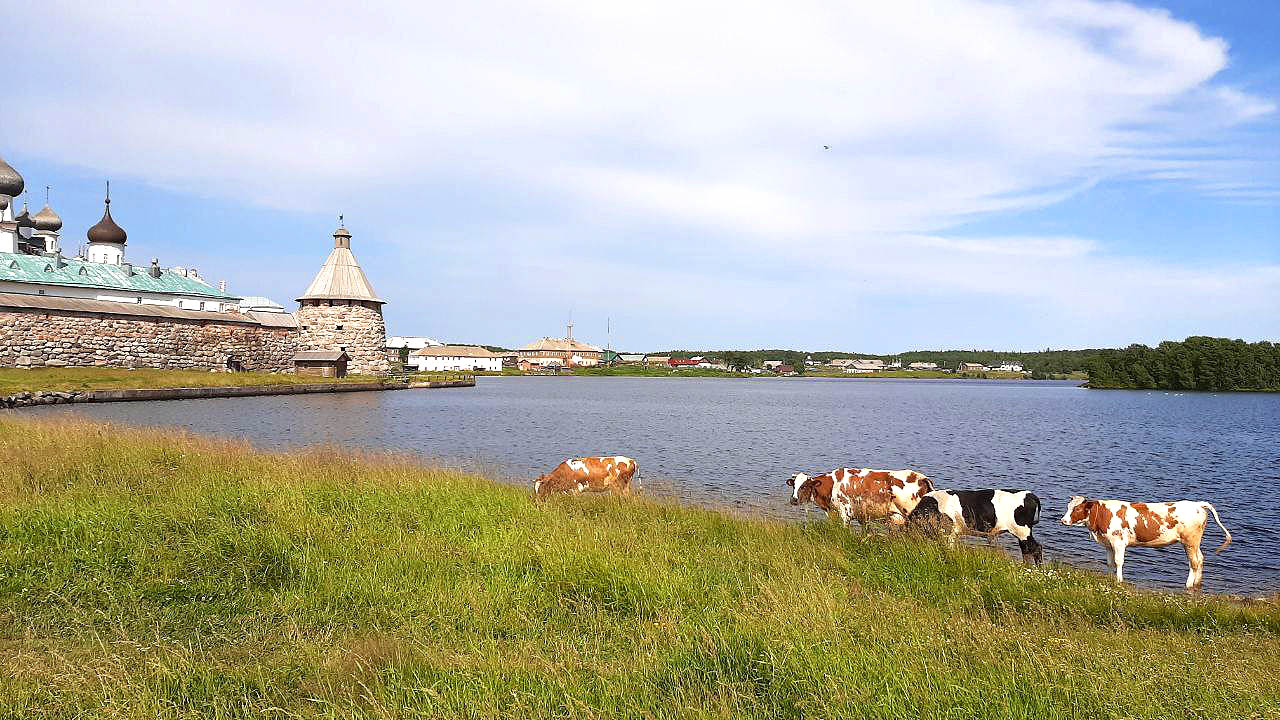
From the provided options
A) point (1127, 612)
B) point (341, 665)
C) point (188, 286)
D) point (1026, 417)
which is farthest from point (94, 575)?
point (188, 286)

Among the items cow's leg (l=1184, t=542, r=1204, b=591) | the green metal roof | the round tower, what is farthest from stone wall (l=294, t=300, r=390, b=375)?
cow's leg (l=1184, t=542, r=1204, b=591)

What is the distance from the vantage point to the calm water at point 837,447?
55.2 feet

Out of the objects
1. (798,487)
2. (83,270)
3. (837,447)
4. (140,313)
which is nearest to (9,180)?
(83,270)

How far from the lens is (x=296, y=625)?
6.24m

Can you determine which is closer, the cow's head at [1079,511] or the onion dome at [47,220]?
the cow's head at [1079,511]

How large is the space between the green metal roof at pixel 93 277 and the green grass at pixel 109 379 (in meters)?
11.8

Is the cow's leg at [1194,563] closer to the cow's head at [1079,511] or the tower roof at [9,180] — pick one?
the cow's head at [1079,511]

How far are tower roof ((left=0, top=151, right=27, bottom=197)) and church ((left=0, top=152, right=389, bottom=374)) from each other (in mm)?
91

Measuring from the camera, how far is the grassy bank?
181 inches

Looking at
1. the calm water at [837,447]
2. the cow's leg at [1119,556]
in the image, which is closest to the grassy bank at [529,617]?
the cow's leg at [1119,556]

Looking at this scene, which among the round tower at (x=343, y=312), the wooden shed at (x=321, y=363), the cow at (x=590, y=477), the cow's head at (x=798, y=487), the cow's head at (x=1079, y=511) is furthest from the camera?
the round tower at (x=343, y=312)

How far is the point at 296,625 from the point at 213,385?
184ft

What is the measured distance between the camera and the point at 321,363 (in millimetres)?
72812

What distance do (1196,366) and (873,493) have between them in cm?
16015
